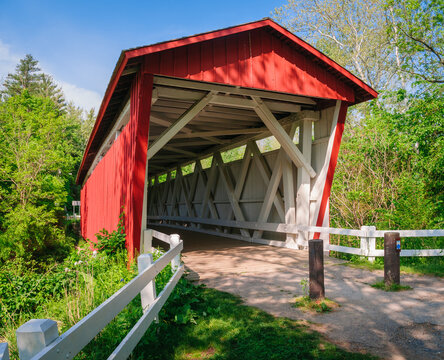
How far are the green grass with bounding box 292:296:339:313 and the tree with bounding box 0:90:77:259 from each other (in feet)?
35.9

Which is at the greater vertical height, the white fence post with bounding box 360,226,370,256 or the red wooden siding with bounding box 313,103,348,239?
the red wooden siding with bounding box 313,103,348,239

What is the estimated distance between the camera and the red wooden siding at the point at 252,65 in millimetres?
6141

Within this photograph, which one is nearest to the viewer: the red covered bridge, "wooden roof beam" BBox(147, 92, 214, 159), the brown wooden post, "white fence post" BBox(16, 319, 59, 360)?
"white fence post" BBox(16, 319, 59, 360)

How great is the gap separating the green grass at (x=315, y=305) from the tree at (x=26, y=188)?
11.0 metres

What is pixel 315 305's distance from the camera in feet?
13.4

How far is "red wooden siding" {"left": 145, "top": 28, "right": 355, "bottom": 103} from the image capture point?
6141 millimetres

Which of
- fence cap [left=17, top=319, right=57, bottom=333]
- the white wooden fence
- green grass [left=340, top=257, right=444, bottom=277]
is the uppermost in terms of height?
fence cap [left=17, top=319, right=57, bottom=333]

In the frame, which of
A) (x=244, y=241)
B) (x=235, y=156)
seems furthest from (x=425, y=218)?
(x=235, y=156)

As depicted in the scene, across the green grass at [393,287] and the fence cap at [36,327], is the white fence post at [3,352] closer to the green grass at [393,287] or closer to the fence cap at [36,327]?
the fence cap at [36,327]

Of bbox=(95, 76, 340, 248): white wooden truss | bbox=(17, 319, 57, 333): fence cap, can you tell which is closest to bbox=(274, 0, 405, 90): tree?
bbox=(95, 76, 340, 248): white wooden truss

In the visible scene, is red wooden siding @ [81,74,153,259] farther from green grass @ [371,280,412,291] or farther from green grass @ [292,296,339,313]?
green grass @ [371,280,412,291]

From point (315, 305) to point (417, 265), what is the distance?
3.21 meters

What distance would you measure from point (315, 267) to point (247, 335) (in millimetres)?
1278

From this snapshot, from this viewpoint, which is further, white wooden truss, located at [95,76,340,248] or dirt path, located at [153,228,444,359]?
white wooden truss, located at [95,76,340,248]
